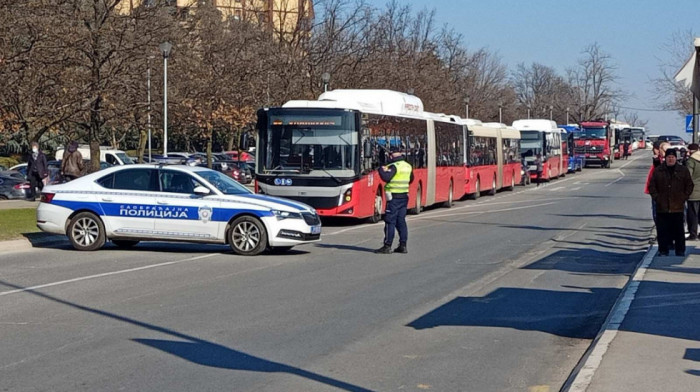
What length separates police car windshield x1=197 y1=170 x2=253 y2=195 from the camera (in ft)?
59.7

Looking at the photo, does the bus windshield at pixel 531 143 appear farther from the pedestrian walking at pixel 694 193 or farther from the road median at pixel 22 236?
the road median at pixel 22 236

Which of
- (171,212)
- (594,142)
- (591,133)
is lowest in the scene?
(171,212)

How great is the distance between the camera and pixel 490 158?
145 ft

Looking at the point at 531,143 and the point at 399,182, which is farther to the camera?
the point at 531,143

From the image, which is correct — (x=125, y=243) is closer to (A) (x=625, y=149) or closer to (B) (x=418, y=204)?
(B) (x=418, y=204)

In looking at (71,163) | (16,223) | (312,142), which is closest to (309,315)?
(16,223)

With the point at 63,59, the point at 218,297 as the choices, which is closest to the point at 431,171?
the point at 63,59

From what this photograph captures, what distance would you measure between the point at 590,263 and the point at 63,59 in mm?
15611

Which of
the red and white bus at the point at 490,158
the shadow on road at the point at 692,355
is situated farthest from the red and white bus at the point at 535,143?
the shadow on road at the point at 692,355

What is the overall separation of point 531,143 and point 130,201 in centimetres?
4111

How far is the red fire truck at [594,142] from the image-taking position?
7769 centimetres

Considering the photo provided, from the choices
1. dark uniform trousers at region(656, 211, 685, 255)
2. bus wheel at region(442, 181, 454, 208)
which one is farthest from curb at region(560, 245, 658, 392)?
bus wheel at region(442, 181, 454, 208)

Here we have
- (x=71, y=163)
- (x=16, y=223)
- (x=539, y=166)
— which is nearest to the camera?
(x=16, y=223)

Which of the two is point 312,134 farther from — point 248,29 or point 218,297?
point 248,29
